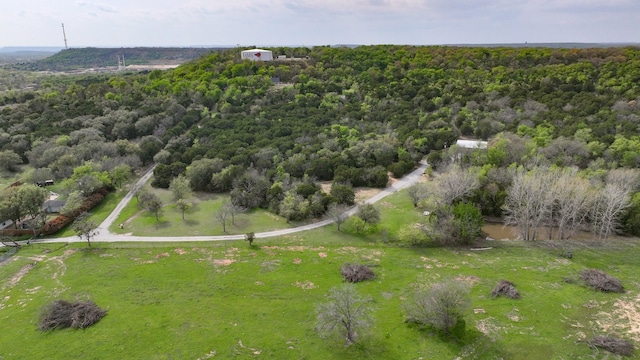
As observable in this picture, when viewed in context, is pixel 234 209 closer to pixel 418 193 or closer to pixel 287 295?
pixel 287 295

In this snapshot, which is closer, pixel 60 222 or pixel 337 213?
pixel 337 213

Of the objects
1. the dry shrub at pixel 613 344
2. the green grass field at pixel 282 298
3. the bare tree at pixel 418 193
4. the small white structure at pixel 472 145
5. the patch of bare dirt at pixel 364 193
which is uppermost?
the small white structure at pixel 472 145

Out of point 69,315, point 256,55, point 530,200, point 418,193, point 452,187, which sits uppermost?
point 256,55

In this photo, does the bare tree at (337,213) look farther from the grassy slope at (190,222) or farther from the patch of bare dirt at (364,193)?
the patch of bare dirt at (364,193)

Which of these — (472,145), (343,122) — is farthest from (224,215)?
(472,145)

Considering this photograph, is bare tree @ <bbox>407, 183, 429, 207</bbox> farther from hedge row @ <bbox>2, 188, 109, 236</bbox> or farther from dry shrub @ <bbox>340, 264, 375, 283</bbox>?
hedge row @ <bbox>2, 188, 109, 236</bbox>

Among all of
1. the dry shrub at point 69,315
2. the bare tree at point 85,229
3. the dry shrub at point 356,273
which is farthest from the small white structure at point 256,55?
the dry shrub at point 69,315
